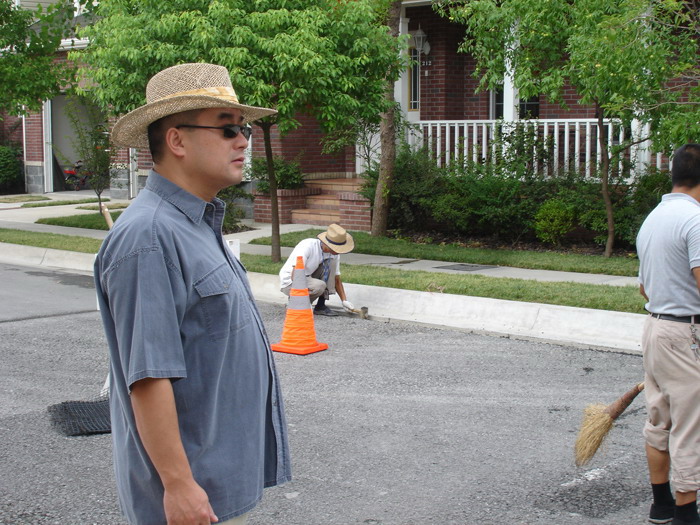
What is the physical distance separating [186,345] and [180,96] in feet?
2.39

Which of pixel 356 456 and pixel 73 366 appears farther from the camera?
pixel 73 366

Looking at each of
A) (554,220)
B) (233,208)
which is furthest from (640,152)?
(233,208)

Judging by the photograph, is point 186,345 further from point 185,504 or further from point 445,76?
point 445,76

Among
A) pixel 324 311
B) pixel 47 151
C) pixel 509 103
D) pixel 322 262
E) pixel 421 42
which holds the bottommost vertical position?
pixel 324 311

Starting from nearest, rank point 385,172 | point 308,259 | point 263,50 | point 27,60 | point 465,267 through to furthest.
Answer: point 308,259, point 263,50, point 465,267, point 385,172, point 27,60

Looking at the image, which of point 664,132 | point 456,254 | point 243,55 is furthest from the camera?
point 456,254

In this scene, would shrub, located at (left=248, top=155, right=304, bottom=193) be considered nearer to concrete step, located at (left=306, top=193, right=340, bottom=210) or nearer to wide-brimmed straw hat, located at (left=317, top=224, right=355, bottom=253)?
concrete step, located at (left=306, top=193, right=340, bottom=210)

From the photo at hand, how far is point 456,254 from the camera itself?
14.0 metres

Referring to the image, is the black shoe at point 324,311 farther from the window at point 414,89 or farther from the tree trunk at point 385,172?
the window at point 414,89

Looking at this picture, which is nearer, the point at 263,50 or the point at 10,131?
the point at 263,50

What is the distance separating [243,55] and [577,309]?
17.0 ft

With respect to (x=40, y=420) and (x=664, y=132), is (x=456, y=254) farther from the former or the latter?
(x=40, y=420)

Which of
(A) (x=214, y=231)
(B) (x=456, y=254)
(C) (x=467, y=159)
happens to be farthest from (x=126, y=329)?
(C) (x=467, y=159)

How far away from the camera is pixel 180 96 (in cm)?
275
